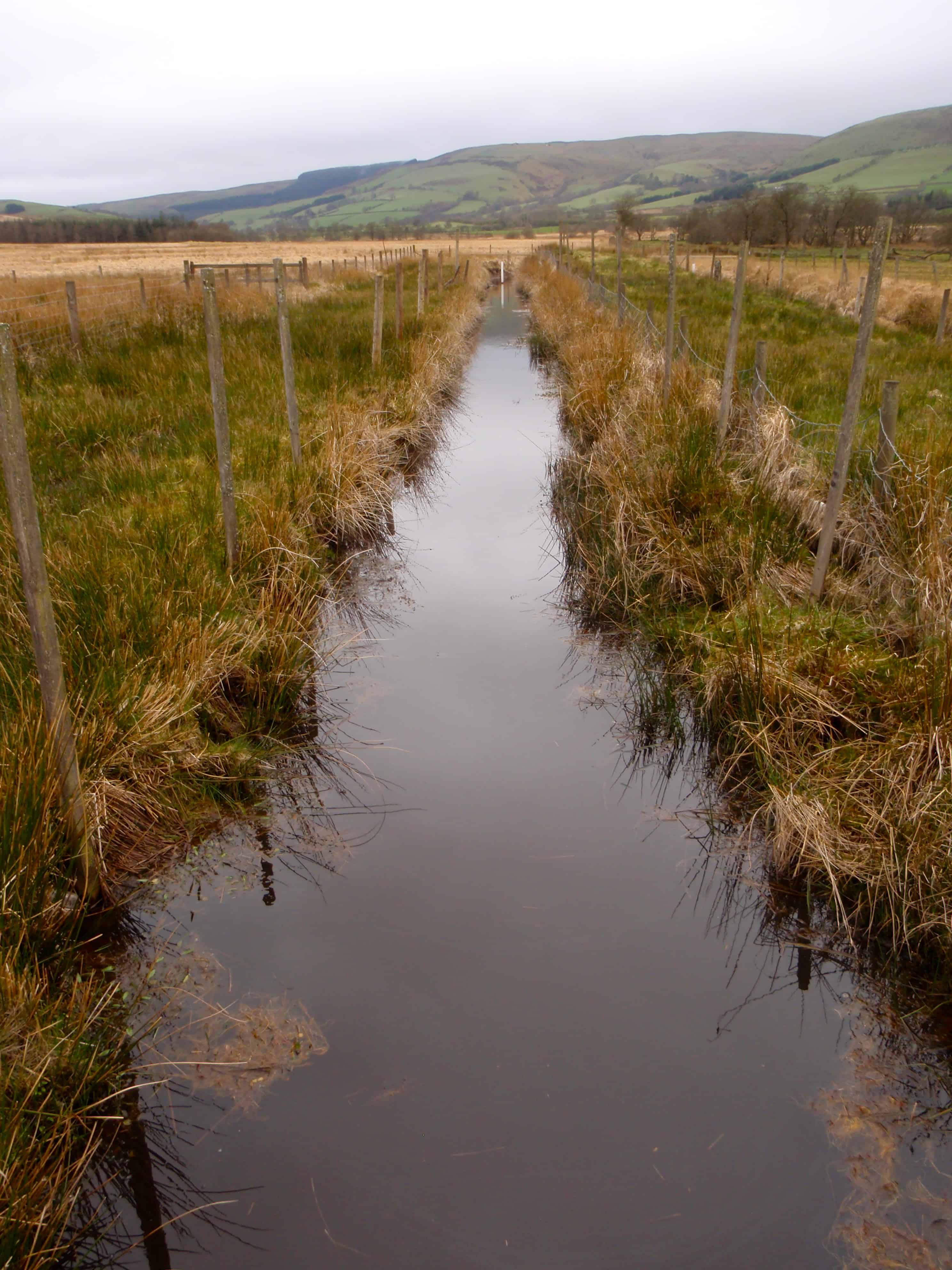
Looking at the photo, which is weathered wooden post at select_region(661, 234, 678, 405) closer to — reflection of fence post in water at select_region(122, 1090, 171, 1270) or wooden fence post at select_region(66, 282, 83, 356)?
wooden fence post at select_region(66, 282, 83, 356)

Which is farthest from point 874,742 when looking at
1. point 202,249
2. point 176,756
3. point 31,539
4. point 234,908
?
point 202,249

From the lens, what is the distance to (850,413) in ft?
15.1

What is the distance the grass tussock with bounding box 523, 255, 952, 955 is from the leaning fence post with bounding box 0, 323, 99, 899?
259cm

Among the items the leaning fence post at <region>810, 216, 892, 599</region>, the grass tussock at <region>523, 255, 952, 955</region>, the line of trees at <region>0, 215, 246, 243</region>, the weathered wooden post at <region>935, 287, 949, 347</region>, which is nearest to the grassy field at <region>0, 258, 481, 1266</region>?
the grass tussock at <region>523, 255, 952, 955</region>

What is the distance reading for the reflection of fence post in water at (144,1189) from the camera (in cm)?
229

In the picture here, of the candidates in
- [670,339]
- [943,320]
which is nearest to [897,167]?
[943,320]

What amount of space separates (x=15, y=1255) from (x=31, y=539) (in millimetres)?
1859

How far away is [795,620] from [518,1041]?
8.77ft

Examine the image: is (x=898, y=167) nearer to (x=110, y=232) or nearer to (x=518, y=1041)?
(x=110, y=232)

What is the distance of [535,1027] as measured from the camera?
2926 millimetres

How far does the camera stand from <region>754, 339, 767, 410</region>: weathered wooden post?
7098mm

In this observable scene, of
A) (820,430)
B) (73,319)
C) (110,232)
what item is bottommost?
(820,430)

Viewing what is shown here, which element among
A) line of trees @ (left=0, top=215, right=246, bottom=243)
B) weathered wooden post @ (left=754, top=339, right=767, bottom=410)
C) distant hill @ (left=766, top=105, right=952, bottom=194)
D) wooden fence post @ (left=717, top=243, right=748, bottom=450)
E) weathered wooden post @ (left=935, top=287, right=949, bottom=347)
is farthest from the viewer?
distant hill @ (left=766, top=105, right=952, bottom=194)

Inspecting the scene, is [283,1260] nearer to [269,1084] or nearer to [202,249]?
[269,1084]
